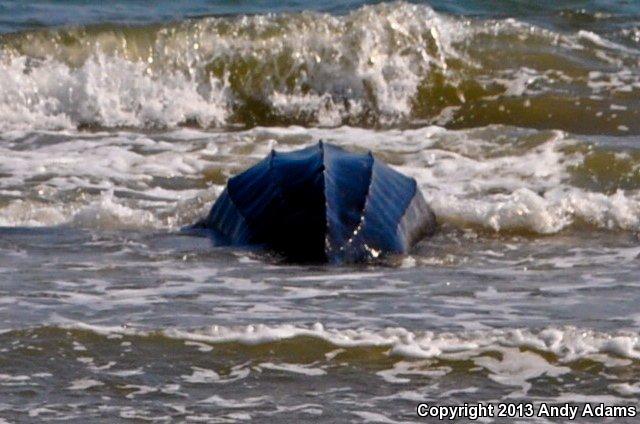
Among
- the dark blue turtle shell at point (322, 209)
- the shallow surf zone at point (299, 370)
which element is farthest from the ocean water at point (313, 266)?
the dark blue turtle shell at point (322, 209)

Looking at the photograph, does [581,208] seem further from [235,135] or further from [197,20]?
[197,20]

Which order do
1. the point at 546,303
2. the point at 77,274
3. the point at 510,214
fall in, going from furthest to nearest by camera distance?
the point at 510,214 < the point at 77,274 < the point at 546,303

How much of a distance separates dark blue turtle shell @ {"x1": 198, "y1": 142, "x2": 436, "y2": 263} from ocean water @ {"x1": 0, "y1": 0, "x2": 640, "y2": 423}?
0.51 ft

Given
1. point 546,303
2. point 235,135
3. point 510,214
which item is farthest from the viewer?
point 235,135

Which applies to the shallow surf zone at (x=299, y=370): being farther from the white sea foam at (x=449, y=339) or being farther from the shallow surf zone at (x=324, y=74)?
the shallow surf zone at (x=324, y=74)

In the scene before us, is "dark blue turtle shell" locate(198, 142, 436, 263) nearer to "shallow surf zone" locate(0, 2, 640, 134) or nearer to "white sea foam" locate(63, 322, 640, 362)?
"white sea foam" locate(63, 322, 640, 362)

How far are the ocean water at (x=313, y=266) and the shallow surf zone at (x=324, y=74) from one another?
3 centimetres

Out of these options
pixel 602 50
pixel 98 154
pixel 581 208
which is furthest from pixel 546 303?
pixel 602 50

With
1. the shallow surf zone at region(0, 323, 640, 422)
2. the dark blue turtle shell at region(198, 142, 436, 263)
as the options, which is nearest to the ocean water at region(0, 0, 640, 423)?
the shallow surf zone at region(0, 323, 640, 422)

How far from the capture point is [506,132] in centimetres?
1103

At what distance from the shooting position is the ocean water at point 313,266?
5520mm

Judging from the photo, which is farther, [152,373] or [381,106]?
[381,106]

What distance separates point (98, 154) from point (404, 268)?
3.71 meters

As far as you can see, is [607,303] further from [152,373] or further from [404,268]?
[152,373]
